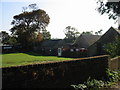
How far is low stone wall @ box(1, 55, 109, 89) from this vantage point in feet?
14.8

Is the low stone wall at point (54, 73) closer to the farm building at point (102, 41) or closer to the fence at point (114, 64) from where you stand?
the fence at point (114, 64)

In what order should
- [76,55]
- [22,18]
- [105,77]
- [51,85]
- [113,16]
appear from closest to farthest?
[51,85], [105,77], [113,16], [76,55], [22,18]

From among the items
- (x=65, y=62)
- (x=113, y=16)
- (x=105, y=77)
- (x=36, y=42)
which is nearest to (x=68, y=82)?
(x=65, y=62)

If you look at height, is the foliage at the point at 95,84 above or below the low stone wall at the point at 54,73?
below

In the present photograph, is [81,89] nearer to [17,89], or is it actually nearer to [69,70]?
[69,70]

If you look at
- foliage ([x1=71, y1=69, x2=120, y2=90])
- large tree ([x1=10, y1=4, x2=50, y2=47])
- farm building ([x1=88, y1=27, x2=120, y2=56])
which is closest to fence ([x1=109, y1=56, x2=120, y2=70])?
foliage ([x1=71, y1=69, x2=120, y2=90])

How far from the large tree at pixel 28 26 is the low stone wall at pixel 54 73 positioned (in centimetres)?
4458

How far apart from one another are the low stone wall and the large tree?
44.6 metres

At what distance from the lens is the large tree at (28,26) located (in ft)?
166

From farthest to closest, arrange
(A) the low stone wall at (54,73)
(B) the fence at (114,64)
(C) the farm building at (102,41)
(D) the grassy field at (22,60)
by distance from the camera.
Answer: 1. (C) the farm building at (102,41)
2. (D) the grassy field at (22,60)
3. (B) the fence at (114,64)
4. (A) the low stone wall at (54,73)

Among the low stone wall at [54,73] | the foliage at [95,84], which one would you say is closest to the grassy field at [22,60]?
the low stone wall at [54,73]

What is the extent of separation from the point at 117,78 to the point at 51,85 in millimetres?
4605

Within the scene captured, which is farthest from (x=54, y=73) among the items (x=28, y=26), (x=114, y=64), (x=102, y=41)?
(x=28, y=26)

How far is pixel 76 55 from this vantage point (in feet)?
111
